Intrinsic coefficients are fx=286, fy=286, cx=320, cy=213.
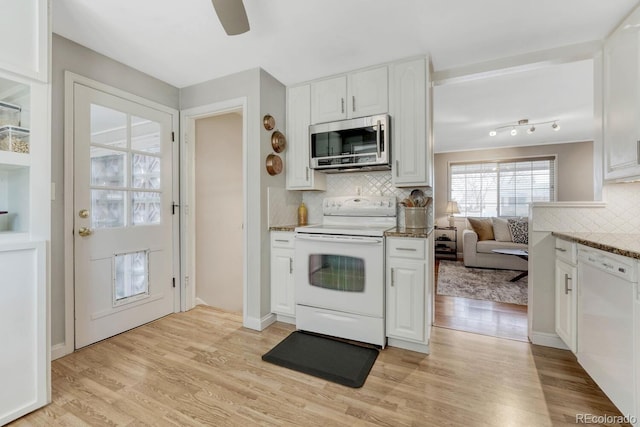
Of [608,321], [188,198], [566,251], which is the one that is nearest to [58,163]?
[188,198]

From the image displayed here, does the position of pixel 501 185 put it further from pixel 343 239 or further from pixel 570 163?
pixel 343 239

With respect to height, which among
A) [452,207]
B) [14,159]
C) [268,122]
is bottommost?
[452,207]

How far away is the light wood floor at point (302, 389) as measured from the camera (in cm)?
152

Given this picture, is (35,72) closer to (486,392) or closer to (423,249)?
(423,249)

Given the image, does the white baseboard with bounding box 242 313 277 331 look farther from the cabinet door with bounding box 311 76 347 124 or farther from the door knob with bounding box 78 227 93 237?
the cabinet door with bounding box 311 76 347 124

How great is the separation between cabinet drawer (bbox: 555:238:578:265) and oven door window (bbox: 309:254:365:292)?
1451 mm

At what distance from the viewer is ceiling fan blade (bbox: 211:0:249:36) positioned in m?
1.43

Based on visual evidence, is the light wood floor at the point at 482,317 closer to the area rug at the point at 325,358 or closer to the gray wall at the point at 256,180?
the area rug at the point at 325,358

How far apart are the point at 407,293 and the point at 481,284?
2516 millimetres

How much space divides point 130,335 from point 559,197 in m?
7.14

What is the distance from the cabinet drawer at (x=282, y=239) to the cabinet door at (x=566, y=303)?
2130 millimetres

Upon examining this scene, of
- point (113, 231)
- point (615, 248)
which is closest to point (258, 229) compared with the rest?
point (113, 231)

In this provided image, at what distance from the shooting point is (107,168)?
7.93ft

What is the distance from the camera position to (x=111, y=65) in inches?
95.8
